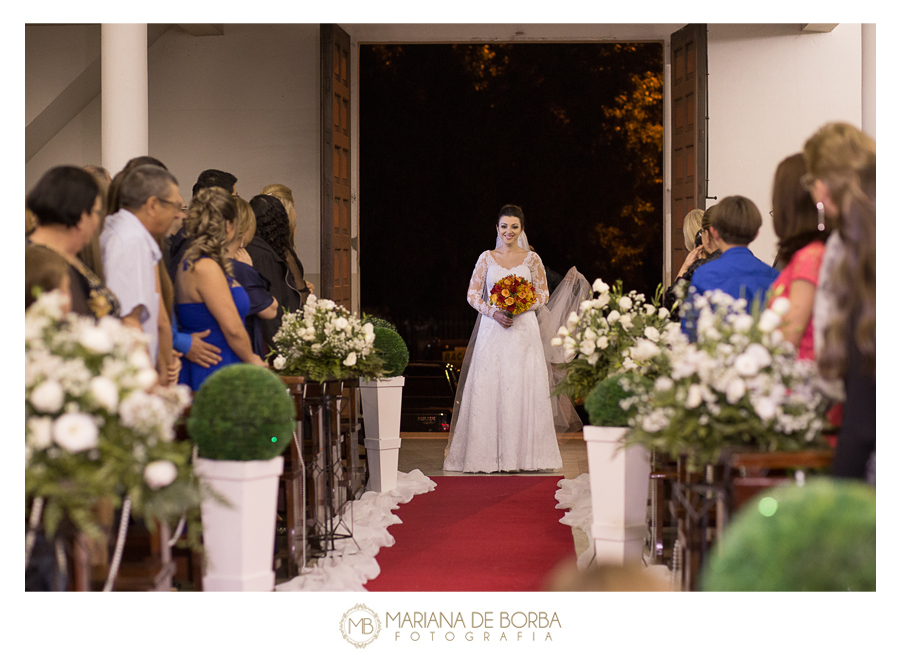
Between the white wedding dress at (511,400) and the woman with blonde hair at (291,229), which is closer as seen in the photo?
the woman with blonde hair at (291,229)

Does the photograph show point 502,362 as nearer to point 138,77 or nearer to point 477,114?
point 138,77

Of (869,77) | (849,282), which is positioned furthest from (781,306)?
(869,77)

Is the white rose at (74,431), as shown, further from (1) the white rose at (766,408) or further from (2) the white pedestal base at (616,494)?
(2) the white pedestal base at (616,494)

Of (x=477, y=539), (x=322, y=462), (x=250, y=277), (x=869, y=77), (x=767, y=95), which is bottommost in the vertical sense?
(x=477, y=539)

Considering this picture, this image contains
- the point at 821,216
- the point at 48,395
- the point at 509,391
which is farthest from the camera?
the point at 509,391

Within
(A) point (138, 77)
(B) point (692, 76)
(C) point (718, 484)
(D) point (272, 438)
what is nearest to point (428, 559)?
(D) point (272, 438)

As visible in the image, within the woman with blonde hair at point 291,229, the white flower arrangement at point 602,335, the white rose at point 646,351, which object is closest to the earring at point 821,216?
the white rose at point 646,351

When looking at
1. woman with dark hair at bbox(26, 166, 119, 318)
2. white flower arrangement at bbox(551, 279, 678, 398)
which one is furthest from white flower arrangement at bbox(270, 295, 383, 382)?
woman with dark hair at bbox(26, 166, 119, 318)

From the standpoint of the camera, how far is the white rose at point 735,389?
8.44ft

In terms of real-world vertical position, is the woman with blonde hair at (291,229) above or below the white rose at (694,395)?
above

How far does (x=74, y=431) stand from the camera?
2.20 m

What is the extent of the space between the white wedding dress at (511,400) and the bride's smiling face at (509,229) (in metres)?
0.20

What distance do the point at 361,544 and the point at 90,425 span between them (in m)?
2.66
